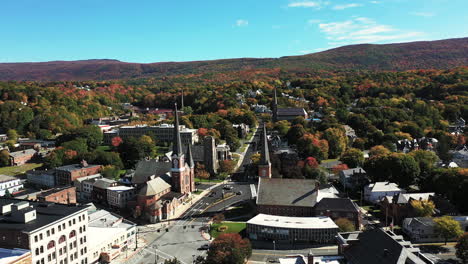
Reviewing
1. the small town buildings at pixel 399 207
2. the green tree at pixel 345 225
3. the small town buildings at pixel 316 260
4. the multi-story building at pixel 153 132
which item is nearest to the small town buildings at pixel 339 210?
Answer: the green tree at pixel 345 225

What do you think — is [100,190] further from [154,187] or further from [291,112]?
[291,112]

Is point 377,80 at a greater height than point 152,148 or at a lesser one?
greater

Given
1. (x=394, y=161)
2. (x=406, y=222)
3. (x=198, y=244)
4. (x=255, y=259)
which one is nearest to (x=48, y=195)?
(x=198, y=244)

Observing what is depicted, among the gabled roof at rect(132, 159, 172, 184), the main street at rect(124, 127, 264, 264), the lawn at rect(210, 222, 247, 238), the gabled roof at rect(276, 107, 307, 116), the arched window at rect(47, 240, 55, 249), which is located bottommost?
the main street at rect(124, 127, 264, 264)

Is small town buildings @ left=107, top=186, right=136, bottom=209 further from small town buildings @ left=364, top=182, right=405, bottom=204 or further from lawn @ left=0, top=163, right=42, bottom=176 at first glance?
small town buildings @ left=364, top=182, right=405, bottom=204

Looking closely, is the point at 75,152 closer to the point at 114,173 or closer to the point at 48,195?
the point at 114,173

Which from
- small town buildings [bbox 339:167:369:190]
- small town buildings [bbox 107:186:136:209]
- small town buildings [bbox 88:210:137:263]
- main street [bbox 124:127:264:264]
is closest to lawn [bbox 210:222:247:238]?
main street [bbox 124:127:264:264]
